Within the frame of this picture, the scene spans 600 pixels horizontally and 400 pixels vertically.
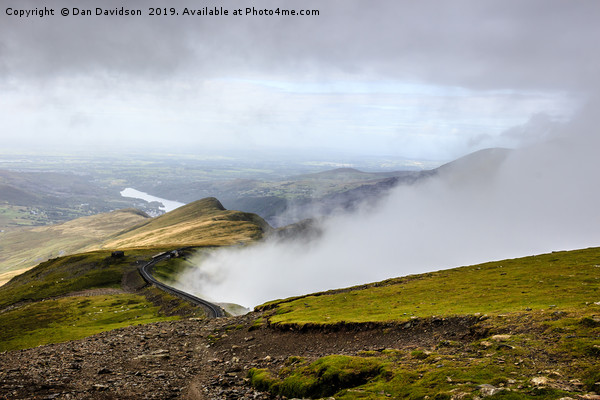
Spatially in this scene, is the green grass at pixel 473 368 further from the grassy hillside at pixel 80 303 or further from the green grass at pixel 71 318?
the grassy hillside at pixel 80 303

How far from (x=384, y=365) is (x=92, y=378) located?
32.3 meters

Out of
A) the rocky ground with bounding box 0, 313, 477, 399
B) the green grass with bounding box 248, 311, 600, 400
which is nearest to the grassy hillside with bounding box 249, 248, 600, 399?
the green grass with bounding box 248, 311, 600, 400

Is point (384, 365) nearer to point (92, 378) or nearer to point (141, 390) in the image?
point (141, 390)

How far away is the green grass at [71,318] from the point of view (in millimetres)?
83188

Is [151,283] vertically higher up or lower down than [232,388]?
lower down

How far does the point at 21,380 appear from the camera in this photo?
37.7m

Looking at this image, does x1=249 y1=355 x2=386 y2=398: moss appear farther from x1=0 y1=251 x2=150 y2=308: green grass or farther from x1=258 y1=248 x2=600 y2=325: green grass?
x1=0 y1=251 x2=150 y2=308: green grass

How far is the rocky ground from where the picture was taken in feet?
121

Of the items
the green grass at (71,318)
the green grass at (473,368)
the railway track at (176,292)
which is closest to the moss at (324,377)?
the green grass at (473,368)

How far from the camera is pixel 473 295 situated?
58.6m

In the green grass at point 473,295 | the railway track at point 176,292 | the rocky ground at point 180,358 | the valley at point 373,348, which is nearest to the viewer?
the valley at point 373,348

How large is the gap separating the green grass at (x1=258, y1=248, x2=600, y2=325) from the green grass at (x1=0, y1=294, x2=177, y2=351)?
40.8 meters

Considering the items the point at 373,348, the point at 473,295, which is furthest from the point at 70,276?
the point at 473,295

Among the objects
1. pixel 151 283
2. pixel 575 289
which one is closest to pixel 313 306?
pixel 575 289
